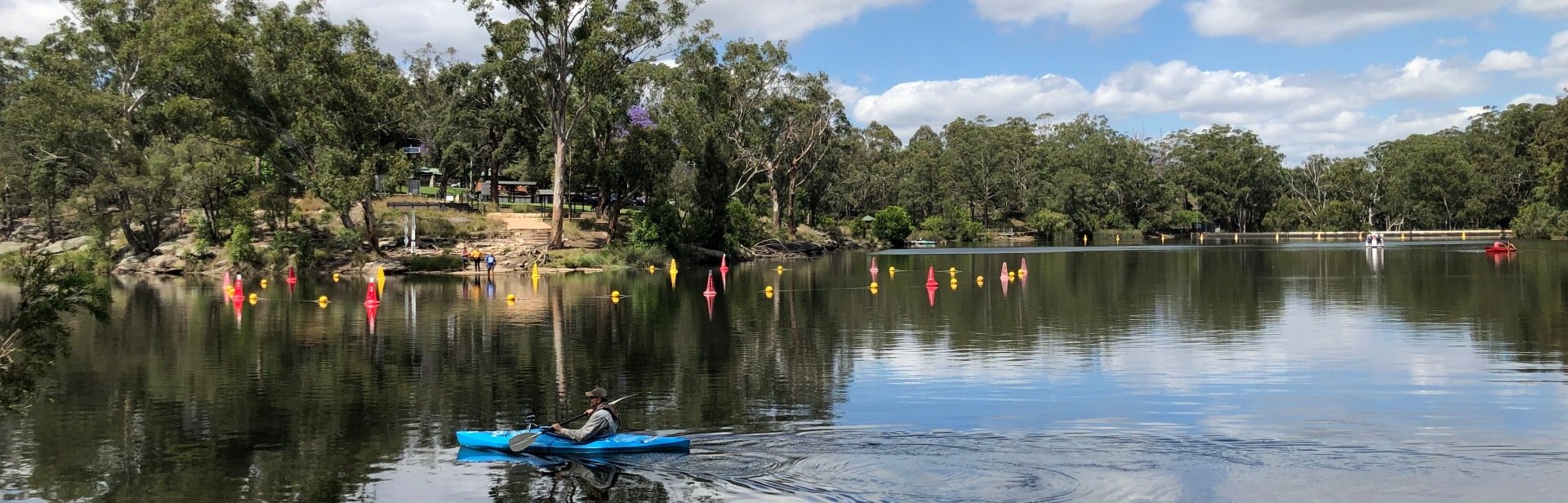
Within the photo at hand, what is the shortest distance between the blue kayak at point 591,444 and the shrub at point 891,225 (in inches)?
3850

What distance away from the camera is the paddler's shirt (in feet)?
53.1

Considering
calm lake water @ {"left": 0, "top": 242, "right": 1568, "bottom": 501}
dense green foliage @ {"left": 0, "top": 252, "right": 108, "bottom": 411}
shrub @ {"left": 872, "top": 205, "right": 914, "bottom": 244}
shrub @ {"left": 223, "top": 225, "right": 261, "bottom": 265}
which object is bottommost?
calm lake water @ {"left": 0, "top": 242, "right": 1568, "bottom": 501}

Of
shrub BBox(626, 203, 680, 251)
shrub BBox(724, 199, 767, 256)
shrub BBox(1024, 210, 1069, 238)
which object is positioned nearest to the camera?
shrub BBox(626, 203, 680, 251)

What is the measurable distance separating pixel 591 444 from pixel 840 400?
5.82 meters

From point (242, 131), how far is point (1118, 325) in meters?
54.8

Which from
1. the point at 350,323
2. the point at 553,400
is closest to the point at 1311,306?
the point at 553,400

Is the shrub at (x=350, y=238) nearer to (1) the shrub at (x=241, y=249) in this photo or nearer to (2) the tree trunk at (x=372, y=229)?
(2) the tree trunk at (x=372, y=229)

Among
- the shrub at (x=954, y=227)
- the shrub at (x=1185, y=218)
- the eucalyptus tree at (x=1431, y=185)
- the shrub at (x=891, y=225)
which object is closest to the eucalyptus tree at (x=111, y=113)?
the shrub at (x=891, y=225)

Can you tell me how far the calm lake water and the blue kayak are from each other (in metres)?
0.20

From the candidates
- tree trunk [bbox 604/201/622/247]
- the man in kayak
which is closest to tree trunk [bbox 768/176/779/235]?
tree trunk [bbox 604/201/622/247]

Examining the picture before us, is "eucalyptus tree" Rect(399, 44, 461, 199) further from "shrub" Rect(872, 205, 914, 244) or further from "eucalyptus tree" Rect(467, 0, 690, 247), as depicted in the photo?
"shrub" Rect(872, 205, 914, 244)

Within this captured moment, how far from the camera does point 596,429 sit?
637 inches

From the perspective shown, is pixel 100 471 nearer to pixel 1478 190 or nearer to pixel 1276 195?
pixel 1478 190

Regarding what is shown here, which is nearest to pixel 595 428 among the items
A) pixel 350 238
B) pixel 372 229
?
pixel 350 238
